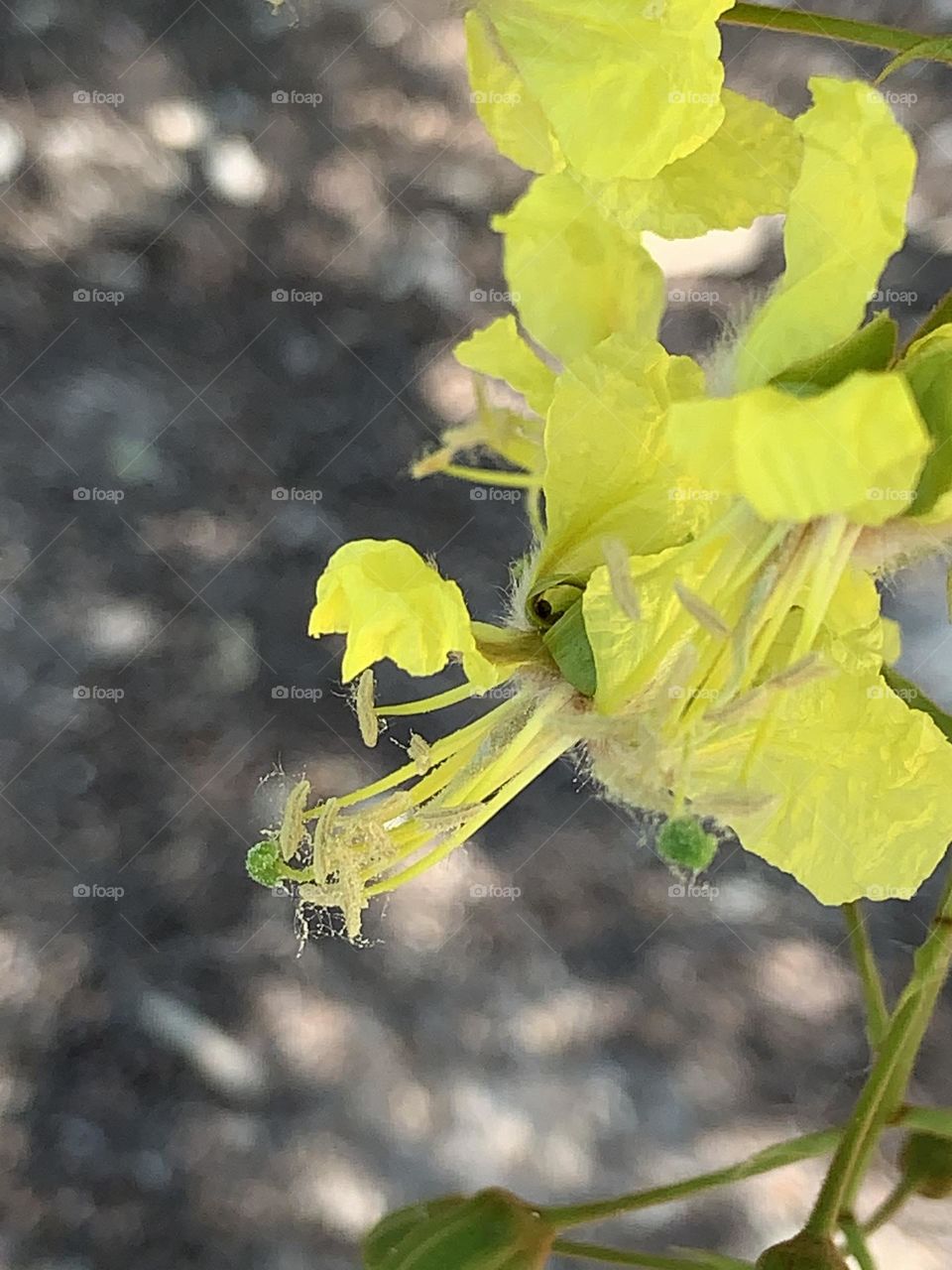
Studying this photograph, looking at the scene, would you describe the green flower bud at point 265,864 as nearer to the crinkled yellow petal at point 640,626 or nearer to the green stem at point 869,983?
the crinkled yellow petal at point 640,626

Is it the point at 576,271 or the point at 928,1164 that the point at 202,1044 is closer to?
the point at 928,1164

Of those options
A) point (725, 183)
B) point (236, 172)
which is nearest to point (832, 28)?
point (725, 183)

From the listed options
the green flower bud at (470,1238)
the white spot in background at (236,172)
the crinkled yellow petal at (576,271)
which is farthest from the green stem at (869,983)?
the white spot in background at (236,172)

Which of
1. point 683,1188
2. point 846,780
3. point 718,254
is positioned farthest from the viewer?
point 718,254

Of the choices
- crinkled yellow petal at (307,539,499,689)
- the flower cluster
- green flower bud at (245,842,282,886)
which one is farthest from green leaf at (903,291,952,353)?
A: green flower bud at (245,842,282,886)

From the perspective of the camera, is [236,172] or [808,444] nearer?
[808,444]
